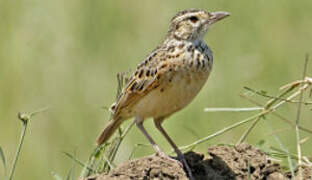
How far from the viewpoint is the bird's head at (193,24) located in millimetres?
9633

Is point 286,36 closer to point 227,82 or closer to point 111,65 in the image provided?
point 227,82

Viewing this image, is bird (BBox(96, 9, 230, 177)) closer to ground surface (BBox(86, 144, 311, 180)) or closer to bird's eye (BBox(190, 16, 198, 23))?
bird's eye (BBox(190, 16, 198, 23))

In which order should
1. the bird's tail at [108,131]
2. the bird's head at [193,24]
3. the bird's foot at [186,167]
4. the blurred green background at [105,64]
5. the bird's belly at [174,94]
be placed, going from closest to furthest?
1. the bird's foot at [186,167]
2. the bird's belly at [174,94]
3. the bird's head at [193,24]
4. the bird's tail at [108,131]
5. the blurred green background at [105,64]

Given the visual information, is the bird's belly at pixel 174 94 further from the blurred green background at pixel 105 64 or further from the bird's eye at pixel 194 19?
the blurred green background at pixel 105 64

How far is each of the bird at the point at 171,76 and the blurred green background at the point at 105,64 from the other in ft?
7.20

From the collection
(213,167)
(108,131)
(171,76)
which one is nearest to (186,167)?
(213,167)

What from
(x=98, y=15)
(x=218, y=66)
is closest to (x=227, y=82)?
(x=218, y=66)

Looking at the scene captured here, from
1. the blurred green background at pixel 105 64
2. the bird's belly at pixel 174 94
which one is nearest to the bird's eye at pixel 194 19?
the bird's belly at pixel 174 94

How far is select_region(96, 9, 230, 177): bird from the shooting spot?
912 cm

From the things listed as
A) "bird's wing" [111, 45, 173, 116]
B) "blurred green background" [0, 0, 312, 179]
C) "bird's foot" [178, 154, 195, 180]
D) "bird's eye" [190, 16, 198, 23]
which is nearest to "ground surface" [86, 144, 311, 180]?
"bird's foot" [178, 154, 195, 180]

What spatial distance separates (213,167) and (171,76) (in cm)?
128

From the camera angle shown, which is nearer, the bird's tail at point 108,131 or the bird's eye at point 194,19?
the bird's eye at point 194,19

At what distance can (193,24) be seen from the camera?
31.7 feet

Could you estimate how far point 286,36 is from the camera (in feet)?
48.5
